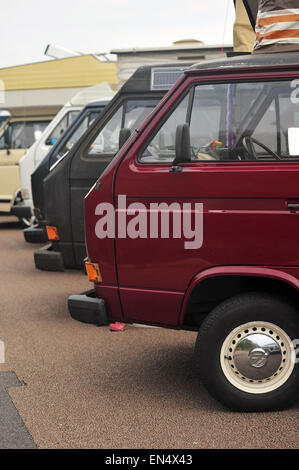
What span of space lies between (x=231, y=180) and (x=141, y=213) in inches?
23.7

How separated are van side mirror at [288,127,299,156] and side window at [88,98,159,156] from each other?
11.1 ft

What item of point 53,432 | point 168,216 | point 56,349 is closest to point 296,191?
point 168,216

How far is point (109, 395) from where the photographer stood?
16.6ft

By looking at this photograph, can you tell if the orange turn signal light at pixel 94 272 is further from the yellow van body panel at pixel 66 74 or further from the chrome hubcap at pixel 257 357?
the yellow van body panel at pixel 66 74

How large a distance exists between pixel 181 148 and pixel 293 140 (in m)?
0.68

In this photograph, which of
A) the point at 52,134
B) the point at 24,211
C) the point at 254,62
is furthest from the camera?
the point at 24,211

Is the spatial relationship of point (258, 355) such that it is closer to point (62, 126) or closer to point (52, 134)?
point (62, 126)

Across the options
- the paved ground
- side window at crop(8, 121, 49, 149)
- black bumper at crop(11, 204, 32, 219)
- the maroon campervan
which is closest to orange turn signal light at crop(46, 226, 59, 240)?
the paved ground

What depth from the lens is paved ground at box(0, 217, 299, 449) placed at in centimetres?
425

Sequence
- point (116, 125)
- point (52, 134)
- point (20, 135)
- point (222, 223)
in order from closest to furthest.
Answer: point (222, 223)
point (116, 125)
point (52, 134)
point (20, 135)

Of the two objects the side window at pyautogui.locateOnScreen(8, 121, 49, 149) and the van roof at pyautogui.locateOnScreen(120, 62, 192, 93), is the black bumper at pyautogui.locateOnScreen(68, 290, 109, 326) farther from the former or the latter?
the side window at pyautogui.locateOnScreen(8, 121, 49, 149)

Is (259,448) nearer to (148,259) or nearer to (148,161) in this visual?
(148,259)

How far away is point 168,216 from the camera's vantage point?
15.3 ft

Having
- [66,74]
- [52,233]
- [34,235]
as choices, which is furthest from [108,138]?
[66,74]
